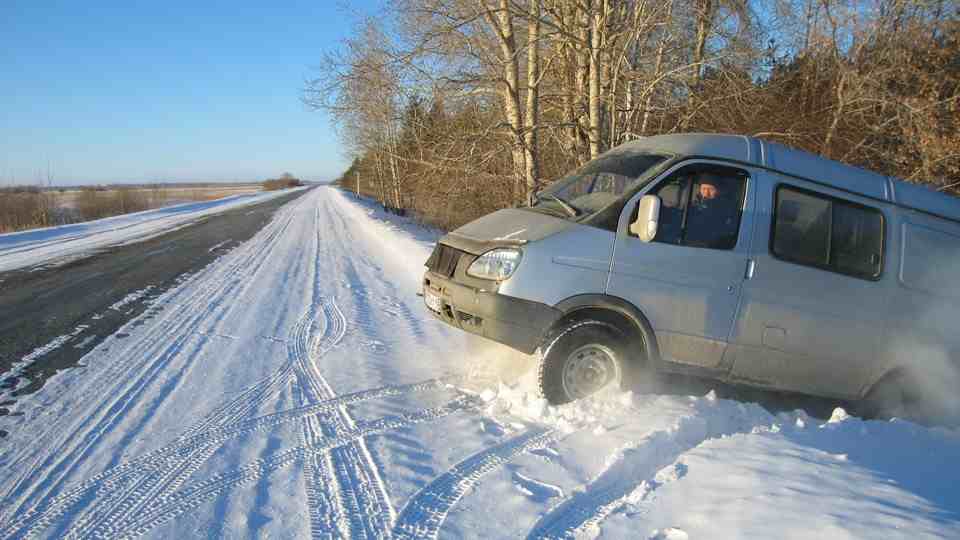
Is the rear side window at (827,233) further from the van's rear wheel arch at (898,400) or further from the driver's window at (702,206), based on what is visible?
the van's rear wheel arch at (898,400)

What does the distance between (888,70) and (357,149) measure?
34253 mm

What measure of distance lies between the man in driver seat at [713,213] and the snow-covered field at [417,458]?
1.27 m

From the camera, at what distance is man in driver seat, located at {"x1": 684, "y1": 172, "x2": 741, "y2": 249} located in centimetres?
409

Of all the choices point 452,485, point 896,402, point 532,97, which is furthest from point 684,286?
point 532,97

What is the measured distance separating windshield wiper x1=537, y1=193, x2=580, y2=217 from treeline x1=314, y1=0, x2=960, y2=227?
4.77 meters

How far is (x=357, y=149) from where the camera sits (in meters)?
39.4

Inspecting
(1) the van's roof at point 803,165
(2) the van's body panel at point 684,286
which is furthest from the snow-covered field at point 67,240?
(1) the van's roof at point 803,165

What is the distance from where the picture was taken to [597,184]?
184 inches

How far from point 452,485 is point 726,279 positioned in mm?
2585

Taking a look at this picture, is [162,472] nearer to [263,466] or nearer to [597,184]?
[263,466]

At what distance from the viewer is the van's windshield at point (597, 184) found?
14.1ft

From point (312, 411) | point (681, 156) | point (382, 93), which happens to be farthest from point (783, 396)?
point (382, 93)

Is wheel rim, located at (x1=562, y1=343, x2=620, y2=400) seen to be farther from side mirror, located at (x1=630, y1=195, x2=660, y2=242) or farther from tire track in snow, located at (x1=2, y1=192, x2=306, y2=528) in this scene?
tire track in snow, located at (x1=2, y1=192, x2=306, y2=528)

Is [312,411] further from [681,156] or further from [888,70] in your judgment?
[888,70]
